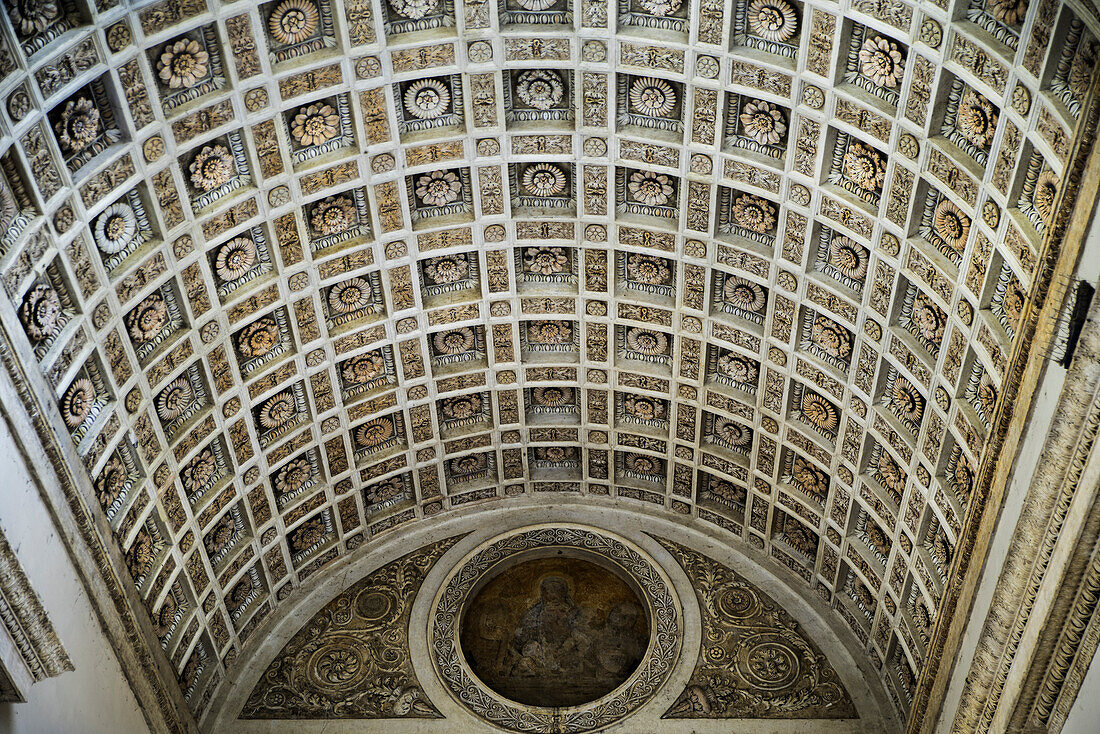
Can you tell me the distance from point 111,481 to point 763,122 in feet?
33.4

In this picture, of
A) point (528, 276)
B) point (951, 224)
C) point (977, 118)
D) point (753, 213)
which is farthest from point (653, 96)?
point (977, 118)

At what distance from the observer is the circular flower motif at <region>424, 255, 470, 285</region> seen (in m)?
22.5

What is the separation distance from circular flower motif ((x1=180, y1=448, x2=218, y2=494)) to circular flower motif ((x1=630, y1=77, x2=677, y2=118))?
8454 mm

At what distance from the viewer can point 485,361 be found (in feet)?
79.1

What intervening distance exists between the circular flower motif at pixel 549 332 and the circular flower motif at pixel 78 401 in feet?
24.6

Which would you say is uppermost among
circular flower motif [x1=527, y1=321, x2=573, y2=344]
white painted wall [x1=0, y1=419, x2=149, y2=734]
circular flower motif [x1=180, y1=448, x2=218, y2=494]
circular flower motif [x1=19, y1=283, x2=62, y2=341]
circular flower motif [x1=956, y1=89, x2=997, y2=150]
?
circular flower motif [x1=527, y1=321, x2=573, y2=344]

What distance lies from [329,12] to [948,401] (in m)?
9.65

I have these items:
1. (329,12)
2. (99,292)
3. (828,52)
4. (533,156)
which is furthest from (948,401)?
(99,292)

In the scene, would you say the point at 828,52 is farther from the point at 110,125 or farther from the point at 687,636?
the point at 687,636

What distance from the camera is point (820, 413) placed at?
74.2 feet

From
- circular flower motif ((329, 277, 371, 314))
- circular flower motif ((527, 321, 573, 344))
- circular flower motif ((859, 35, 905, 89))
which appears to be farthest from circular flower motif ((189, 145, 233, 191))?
circular flower motif ((859, 35, 905, 89))

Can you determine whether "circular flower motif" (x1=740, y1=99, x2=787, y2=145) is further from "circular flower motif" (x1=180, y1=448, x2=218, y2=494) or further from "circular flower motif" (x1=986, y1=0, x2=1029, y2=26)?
"circular flower motif" (x1=180, y1=448, x2=218, y2=494)

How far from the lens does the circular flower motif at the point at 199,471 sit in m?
22.0

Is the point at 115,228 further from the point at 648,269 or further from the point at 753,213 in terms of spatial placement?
the point at 753,213
